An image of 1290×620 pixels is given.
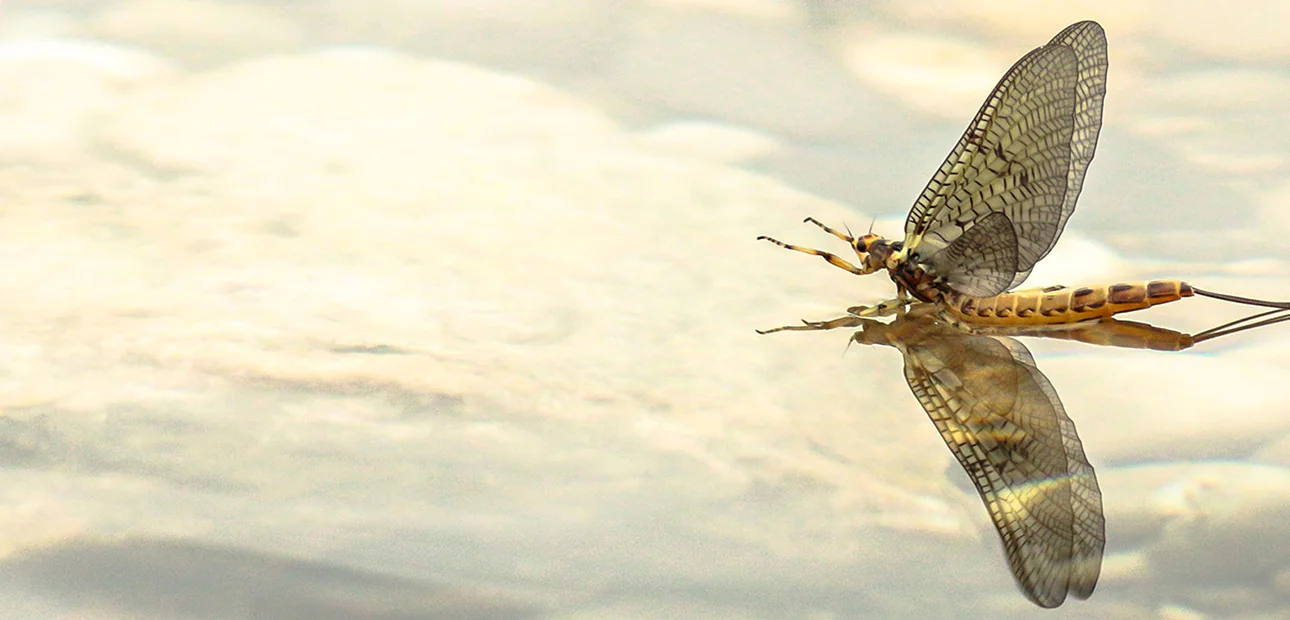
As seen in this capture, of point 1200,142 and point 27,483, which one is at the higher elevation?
point 1200,142

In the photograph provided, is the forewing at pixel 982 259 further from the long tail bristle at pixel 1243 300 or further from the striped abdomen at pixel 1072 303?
the long tail bristle at pixel 1243 300

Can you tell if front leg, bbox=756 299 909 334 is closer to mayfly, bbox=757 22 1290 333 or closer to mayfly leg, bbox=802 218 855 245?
mayfly, bbox=757 22 1290 333

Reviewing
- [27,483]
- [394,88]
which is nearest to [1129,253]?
[394,88]

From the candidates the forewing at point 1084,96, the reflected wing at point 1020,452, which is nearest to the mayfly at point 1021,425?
the reflected wing at point 1020,452

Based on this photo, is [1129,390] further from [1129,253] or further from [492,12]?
[492,12]

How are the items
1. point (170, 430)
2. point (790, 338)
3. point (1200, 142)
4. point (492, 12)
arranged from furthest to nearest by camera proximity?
1. point (492, 12)
2. point (1200, 142)
3. point (790, 338)
4. point (170, 430)

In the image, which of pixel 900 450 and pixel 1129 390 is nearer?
pixel 900 450
